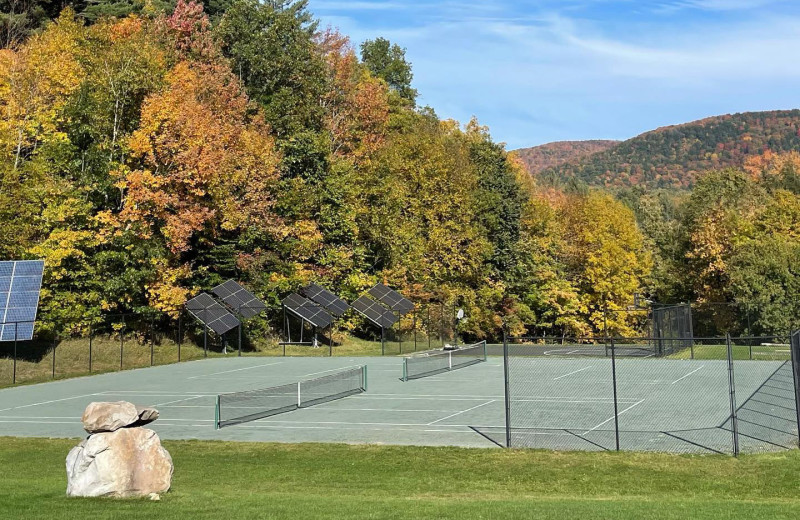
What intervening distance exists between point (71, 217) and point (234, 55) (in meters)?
28.7

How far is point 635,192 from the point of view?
150 metres

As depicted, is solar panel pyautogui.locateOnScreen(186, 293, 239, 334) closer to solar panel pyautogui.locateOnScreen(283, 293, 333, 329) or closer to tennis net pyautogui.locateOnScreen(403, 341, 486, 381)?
solar panel pyautogui.locateOnScreen(283, 293, 333, 329)

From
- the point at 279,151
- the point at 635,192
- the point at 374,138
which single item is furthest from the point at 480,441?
the point at 635,192

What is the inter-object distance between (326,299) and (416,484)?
40119 millimetres

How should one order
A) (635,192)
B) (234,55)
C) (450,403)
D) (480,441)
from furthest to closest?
(635,192)
(234,55)
(450,403)
(480,441)

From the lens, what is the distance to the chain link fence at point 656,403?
68.9 ft

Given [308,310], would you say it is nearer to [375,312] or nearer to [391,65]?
[375,312]

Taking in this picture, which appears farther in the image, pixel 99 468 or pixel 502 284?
pixel 502 284

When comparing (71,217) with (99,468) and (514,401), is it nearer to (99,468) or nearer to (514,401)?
(514,401)

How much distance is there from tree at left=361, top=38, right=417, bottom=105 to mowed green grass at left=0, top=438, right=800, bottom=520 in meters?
85.8

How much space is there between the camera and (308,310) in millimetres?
54562

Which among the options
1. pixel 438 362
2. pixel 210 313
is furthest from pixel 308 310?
pixel 438 362

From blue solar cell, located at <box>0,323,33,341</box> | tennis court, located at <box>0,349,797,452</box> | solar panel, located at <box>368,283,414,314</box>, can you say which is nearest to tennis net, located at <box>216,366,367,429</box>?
tennis court, located at <box>0,349,797,452</box>

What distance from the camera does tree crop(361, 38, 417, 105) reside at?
103250 mm
